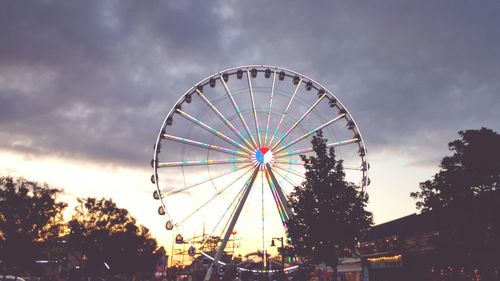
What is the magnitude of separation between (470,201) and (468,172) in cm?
156

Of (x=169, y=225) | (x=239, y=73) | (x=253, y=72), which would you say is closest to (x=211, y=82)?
(x=239, y=73)

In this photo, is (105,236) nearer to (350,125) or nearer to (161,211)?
(161,211)

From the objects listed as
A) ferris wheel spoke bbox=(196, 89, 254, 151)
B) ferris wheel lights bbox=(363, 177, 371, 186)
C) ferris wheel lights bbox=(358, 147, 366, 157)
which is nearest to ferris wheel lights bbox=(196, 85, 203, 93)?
ferris wheel spoke bbox=(196, 89, 254, 151)

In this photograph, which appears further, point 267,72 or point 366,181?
point 267,72

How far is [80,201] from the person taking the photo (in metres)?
49.8

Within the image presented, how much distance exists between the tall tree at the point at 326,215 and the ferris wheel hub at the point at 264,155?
5.82 metres

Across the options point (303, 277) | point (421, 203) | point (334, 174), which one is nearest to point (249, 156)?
point (334, 174)

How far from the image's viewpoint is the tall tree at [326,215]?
24078 millimetres

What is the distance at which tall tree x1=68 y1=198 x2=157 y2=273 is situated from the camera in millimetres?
49781

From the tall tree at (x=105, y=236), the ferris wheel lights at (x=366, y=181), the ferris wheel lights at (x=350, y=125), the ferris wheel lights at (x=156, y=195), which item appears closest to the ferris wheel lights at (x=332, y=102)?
the ferris wheel lights at (x=350, y=125)

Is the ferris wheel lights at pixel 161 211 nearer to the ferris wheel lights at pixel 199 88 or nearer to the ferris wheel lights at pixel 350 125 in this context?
the ferris wheel lights at pixel 199 88

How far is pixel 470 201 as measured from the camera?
68.2ft

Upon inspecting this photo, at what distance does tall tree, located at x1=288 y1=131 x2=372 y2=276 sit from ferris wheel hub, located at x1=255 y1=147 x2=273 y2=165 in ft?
19.1

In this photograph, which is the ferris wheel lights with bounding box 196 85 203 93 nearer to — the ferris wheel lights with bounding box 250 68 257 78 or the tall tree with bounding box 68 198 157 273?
A: the ferris wheel lights with bounding box 250 68 257 78
